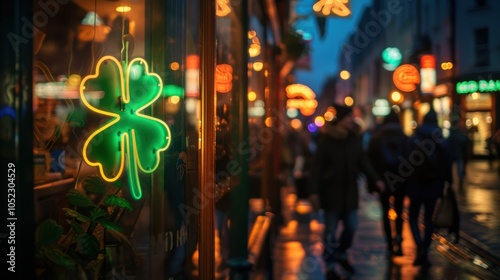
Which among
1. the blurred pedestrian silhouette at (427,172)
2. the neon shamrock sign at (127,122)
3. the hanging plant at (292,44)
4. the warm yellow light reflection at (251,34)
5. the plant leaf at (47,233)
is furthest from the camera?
the hanging plant at (292,44)

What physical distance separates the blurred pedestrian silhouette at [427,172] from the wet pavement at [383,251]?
1.34ft

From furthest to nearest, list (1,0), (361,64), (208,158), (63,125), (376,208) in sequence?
1. (361,64)
2. (376,208)
3. (208,158)
4. (63,125)
5. (1,0)

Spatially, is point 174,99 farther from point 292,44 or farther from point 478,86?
point 478,86

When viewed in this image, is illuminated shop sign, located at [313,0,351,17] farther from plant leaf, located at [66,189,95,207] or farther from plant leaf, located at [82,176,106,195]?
plant leaf, located at [66,189,95,207]

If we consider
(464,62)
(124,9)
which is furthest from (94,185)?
(464,62)

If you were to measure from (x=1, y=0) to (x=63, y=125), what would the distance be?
1354 millimetres

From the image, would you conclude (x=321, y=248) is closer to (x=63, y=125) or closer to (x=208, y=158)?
(x=208, y=158)

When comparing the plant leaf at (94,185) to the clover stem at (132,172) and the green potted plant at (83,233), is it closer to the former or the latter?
the green potted plant at (83,233)

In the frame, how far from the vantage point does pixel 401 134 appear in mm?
10070

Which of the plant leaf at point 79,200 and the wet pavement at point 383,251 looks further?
the wet pavement at point 383,251

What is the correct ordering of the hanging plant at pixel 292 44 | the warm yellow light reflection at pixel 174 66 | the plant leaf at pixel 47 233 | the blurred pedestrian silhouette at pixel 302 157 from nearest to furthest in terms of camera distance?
the plant leaf at pixel 47 233 → the warm yellow light reflection at pixel 174 66 → the blurred pedestrian silhouette at pixel 302 157 → the hanging plant at pixel 292 44

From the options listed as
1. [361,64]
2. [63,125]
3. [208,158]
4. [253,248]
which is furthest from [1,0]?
[361,64]

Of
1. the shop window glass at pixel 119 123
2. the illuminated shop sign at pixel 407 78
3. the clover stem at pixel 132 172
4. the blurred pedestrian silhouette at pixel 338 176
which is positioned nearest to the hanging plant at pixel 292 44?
the illuminated shop sign at pixel 407 78

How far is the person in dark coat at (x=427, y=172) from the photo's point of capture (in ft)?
29.0
